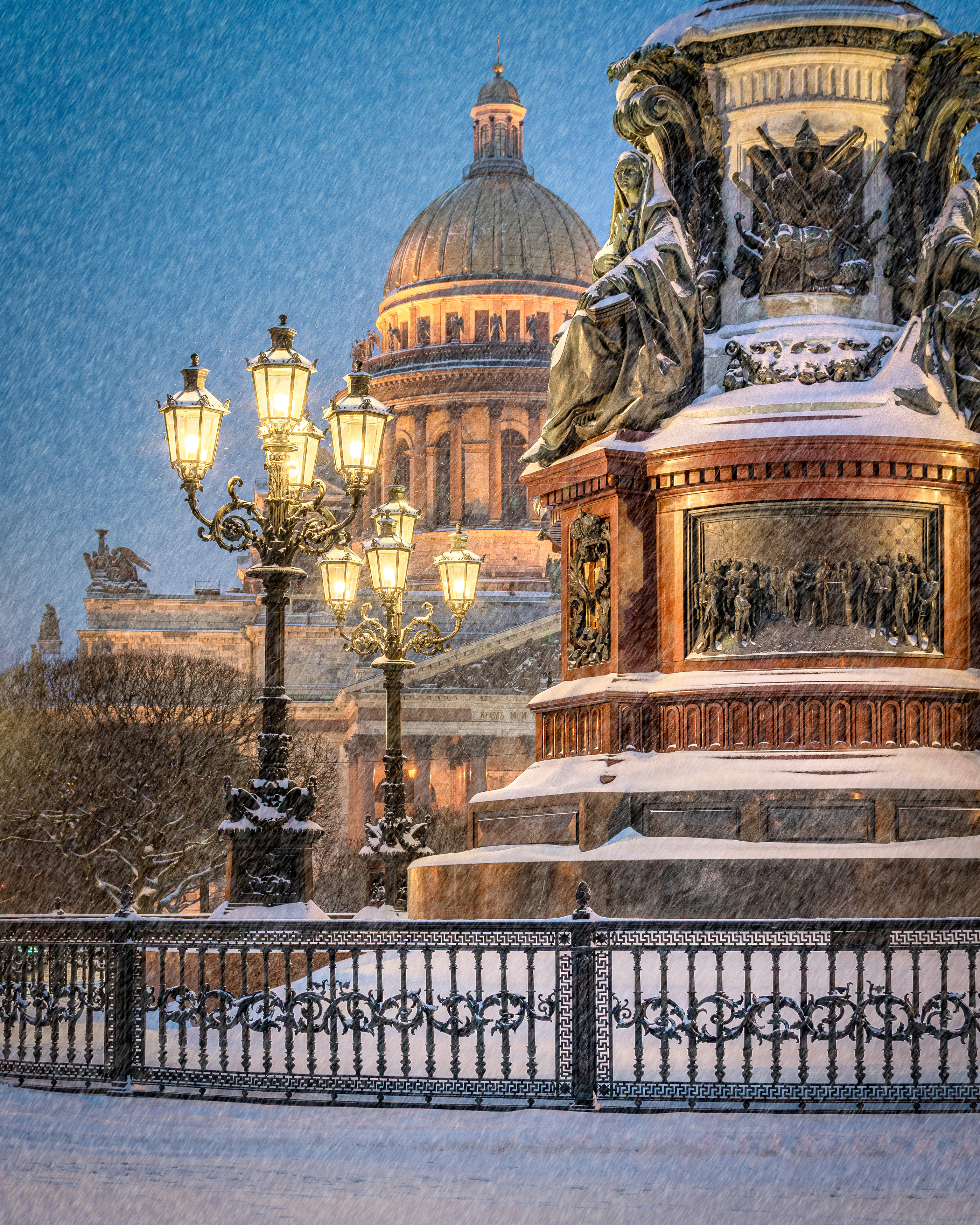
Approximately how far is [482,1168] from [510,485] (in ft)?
275

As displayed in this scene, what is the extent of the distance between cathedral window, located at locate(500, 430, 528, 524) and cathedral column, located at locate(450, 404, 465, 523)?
72.9 inches

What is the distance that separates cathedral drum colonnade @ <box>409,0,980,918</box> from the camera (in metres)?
12.6

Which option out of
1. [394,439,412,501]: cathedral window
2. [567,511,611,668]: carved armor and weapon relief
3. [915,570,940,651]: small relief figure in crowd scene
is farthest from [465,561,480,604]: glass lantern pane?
[394,439,412,501]: cathedral window

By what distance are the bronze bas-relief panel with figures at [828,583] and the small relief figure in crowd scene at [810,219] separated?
189 cm

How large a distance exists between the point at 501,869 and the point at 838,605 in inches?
114

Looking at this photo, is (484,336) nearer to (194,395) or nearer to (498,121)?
(498,121)

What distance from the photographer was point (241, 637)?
78438 millimetres

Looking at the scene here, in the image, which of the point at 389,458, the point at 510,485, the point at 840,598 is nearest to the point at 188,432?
the point at 840,598

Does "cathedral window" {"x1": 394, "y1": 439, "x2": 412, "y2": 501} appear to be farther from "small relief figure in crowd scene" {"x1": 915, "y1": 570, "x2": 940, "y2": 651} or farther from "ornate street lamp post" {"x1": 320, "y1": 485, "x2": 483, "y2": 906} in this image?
A: "small relief figure in crowd scene" {"x1": 915, "y1": 570, "x2": 940, "y2": 651}

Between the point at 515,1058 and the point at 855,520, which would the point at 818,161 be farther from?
the point at 515,1058

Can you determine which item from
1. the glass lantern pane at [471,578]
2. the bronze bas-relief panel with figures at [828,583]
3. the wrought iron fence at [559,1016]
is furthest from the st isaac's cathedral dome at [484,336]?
the wrought iron fence at [559,1016]

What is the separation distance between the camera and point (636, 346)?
1423 centimetres

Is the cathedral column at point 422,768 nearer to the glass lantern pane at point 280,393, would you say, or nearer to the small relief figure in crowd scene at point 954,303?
the glass lantern pane at point 280,393

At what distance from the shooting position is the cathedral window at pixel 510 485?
91.2 metres
